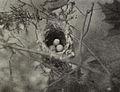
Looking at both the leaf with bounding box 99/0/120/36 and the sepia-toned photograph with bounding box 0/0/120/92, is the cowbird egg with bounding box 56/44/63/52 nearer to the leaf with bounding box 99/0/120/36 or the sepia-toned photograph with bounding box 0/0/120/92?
the sepia-toned photograph with bounding box 0/0/120/92

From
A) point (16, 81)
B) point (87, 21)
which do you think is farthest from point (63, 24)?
point (16, 81)

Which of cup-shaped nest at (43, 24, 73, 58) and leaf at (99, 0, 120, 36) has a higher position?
leaf at (99, 0, 120, 36)

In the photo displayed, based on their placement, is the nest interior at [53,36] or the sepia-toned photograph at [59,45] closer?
the sepia-toned photograph at [59,45]

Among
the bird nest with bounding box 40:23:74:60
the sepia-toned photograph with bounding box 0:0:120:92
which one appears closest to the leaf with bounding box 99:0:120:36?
the sepia-toned photograph with bounding box 0:0:120:92

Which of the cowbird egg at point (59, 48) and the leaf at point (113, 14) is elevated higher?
the leaf at point (113, 14)

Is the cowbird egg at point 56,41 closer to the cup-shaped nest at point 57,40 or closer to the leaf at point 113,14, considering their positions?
the cup-shaped nest at point 57,40

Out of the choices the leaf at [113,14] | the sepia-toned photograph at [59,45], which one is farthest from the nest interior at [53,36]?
the leaf at [113,14]

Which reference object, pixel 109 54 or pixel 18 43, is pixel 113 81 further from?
pixel 18 43

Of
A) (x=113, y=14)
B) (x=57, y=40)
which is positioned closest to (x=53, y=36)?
(x=57, y=40)
